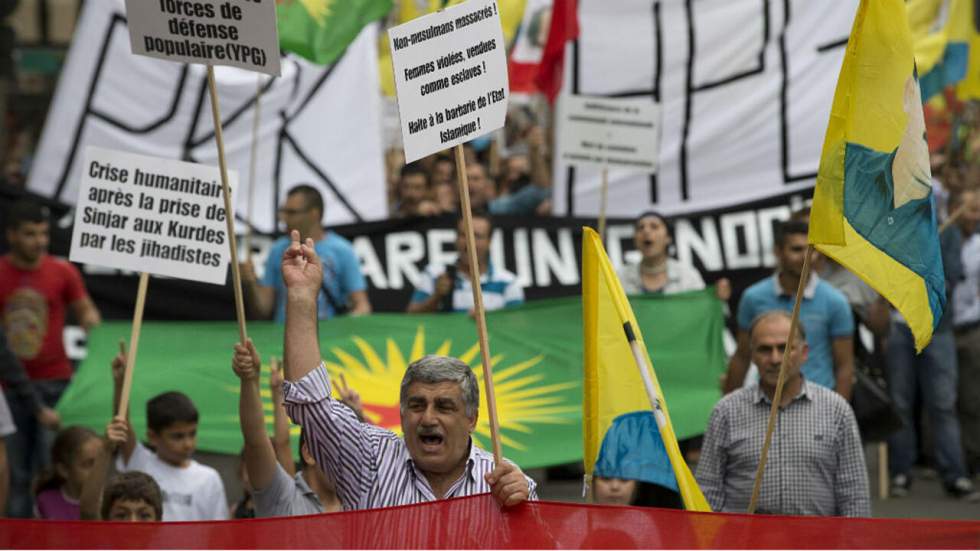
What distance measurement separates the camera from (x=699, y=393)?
9.40 meters

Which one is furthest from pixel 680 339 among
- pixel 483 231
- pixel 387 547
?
pixel 387 547

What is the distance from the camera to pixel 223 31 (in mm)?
5754

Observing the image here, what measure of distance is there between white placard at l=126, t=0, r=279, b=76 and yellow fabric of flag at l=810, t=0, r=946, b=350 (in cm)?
173

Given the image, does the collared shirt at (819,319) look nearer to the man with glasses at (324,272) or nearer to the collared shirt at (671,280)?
the collared shirt at (671,280)

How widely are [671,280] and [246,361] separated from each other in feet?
14.5

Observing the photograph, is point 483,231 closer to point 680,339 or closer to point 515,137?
point 680,339

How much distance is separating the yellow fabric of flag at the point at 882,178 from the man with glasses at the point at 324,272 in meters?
4.53

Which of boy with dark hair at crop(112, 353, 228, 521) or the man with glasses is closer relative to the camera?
boy with dark hair at crop(112, 353, 228, 521)

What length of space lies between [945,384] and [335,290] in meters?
3.59

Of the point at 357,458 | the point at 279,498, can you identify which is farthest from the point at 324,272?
the point at 357,458

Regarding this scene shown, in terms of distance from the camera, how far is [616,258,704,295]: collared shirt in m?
9.88

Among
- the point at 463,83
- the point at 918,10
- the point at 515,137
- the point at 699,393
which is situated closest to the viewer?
the point at 463,83

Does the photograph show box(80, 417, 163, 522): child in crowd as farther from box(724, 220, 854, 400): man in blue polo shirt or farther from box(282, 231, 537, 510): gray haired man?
box(724, 220, 854, 400): man in blue polo shirt

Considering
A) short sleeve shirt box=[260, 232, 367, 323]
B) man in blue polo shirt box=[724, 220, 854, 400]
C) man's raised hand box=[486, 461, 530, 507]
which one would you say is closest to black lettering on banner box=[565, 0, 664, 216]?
short sleeve shirt box=[260, 232, 367, 323]
